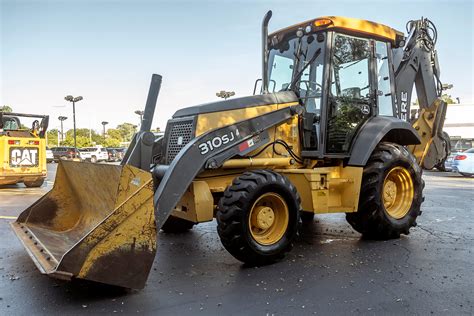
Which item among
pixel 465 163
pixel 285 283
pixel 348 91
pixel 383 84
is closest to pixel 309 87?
pixel 348 91

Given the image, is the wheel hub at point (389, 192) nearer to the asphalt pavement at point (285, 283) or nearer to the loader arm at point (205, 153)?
the asphalt pavement at point (285, 283)

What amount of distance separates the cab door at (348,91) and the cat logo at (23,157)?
11.0 metres

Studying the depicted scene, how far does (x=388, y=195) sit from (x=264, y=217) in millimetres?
2459

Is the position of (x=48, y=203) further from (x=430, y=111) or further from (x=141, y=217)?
(x=430, y=111)

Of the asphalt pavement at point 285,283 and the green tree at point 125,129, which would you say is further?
the green tree at point 125,129

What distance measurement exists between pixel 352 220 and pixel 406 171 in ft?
3.78

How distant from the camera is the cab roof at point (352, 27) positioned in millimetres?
5844

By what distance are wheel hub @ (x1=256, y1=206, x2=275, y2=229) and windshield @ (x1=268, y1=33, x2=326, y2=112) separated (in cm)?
175

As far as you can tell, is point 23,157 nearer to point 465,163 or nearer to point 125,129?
point 465,163

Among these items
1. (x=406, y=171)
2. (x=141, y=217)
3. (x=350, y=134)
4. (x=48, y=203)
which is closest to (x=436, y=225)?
(x=406, y=171)

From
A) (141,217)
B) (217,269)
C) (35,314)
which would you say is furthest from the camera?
(217,269)

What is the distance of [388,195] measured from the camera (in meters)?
6.48

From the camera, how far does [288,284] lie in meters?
4.40

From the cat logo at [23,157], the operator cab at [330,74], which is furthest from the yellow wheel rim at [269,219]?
the cat logo at [23,157]
